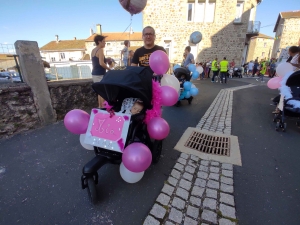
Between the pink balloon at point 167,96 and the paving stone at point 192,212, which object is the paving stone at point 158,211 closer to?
the paving stone at point 192,212

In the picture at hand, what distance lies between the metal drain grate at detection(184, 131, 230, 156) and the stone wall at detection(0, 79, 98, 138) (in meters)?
3.27

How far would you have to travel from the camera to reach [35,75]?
3406 mm

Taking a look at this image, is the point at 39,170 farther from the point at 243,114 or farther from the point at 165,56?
the point at 243,114

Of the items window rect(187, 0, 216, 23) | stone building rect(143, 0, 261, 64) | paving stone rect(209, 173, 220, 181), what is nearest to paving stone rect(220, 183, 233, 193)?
paving stone rect(209, 173, 220, 181)

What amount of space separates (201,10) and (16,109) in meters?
17.1

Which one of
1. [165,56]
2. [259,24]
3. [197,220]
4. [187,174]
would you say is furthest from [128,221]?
[259,24]

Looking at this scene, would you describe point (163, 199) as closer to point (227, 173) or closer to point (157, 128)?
point (157, 128)

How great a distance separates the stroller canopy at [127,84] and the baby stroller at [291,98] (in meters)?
3.11

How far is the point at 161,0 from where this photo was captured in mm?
14422

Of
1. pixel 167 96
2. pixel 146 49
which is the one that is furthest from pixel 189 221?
pixel 146 49

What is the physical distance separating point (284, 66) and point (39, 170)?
565 centimetres

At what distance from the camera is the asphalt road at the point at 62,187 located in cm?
161

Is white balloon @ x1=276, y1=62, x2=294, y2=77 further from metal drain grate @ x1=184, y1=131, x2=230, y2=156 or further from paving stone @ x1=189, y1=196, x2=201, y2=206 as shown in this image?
paving stone @ x1=189, y1=196, x2=201, y2=206

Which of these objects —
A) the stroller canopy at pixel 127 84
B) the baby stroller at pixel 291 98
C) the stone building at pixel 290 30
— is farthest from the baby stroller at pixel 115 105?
the stone building at pixel 290 30
